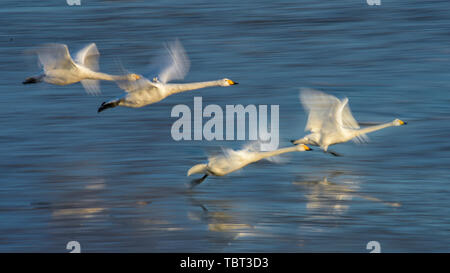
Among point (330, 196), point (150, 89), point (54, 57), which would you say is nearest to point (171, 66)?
point (150, 89)

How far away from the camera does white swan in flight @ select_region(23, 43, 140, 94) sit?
12648mm

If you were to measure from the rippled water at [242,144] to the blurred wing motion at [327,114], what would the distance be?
0.52 metres

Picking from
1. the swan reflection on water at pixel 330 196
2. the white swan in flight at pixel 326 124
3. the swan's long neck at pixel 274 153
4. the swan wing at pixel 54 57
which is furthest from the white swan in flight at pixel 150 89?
the swan reflection on water at pixel 330 196

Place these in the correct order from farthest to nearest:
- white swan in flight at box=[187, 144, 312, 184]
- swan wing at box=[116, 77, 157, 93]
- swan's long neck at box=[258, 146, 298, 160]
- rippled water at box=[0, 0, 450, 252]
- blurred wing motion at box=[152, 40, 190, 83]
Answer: blurred wing motion at box=[152, 40, 190, 83] → swan wing at box=[116, 77, 157, 93] → swan's long neck at box=[258, 146, 298, 160] → white swan in flight at box=[187, 144, 312, 184] → rippled water at box=[0, 0, 450, 252]

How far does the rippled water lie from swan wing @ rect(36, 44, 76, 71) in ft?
4.32

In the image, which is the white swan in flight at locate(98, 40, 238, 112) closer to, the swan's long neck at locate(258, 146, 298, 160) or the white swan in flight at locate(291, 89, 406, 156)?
the swan's long neck at locate(258, 146, 298, 160)

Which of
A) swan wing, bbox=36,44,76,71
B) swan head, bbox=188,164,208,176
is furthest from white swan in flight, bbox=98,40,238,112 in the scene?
swan head, bbox=188,164,208,176

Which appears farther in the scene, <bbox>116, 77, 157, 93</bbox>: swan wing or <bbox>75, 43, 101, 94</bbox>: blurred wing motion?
<bbox>75, 43, 101, 94</bbox>: blurred wing motion

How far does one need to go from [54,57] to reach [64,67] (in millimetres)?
246

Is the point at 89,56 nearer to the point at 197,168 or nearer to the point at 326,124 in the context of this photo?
the point at 197,168

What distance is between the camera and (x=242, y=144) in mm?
13078

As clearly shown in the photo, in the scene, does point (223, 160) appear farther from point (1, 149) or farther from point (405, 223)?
point (1, 149)

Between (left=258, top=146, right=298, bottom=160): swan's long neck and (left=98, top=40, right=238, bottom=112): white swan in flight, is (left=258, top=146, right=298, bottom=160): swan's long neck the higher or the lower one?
the lower one

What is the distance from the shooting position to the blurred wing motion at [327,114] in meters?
12.4
